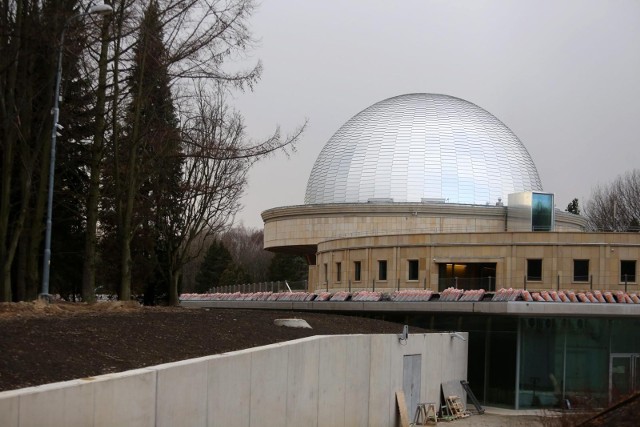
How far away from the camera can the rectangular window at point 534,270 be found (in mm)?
47625

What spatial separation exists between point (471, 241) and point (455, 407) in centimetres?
2108

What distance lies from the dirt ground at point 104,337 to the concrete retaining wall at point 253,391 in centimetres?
84

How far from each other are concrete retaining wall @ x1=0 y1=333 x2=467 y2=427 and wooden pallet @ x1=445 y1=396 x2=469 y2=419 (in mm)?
1110

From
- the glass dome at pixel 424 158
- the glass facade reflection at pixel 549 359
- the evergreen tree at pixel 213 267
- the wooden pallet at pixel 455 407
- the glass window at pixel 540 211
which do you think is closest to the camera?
the wooden pallet at pixel 455 407

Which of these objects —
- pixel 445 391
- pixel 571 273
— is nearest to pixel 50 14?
pixel 445 391

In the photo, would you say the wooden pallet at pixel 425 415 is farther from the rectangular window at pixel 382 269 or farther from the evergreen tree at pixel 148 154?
the rectangular window at pixel 382 269

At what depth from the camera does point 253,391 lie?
1638 cm

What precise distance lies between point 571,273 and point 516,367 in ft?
45.9

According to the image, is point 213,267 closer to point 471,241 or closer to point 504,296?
point 471,241

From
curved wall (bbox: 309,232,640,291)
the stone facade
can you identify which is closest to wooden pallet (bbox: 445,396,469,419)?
the stone facade

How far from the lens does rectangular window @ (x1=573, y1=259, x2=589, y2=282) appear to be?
46750mm

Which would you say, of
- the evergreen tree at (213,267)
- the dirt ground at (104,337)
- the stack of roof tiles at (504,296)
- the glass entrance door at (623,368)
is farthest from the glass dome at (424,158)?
the dirt ground at (104,337)

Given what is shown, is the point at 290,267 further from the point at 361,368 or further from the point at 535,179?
the point at 361,368

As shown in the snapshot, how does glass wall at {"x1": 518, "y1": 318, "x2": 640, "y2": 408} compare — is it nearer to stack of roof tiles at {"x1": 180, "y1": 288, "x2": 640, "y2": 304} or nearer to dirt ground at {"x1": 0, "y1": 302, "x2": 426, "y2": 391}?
stack of roof tiles at {"x1": 180, "y1": 288, "x2": 640, "y2": 304}
